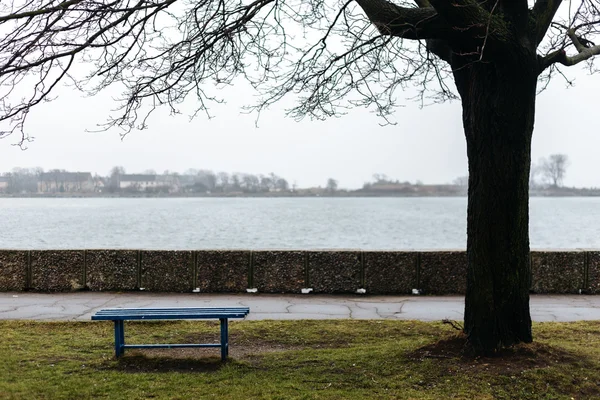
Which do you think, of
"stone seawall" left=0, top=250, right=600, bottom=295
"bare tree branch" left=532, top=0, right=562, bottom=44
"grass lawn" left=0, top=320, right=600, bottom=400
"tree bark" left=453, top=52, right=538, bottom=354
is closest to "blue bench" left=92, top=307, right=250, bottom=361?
"grass lawn" left=0, top=320, right=600, bottom=400

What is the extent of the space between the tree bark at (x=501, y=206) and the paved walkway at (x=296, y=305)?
2.93 m

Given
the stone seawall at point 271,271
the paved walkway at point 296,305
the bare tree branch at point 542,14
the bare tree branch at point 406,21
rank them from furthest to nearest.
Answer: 1. the stone seawall at point 271,271
2. the paved walkway at point 296,305
3. the bare tree branch at point 542,14
4. the bare tree branch at point 406,21

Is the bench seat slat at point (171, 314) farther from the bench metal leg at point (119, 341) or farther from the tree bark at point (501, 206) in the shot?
the tree bark at point (501, 206)

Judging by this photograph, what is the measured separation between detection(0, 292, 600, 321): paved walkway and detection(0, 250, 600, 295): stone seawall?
0.91 ft

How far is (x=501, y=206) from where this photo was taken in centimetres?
709

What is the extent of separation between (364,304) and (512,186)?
4875 millimetres

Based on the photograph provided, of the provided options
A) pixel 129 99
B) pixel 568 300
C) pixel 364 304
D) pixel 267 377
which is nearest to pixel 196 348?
pixel 267 377

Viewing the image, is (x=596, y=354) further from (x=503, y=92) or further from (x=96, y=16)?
(x=96, y=16)

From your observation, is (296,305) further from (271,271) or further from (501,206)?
(501,206)

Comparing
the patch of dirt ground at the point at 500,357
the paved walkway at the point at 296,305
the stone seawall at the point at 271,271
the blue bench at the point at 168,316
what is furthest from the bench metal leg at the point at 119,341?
the stone seawall at the point at 271,271

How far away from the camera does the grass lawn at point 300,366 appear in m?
6.15

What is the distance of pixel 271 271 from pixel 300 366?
5401mm

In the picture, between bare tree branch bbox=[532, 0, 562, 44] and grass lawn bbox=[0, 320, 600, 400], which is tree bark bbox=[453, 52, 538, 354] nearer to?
grass lawn bbox=[0, 320, 600, 400]

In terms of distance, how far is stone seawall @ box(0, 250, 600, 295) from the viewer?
40.5 feet
